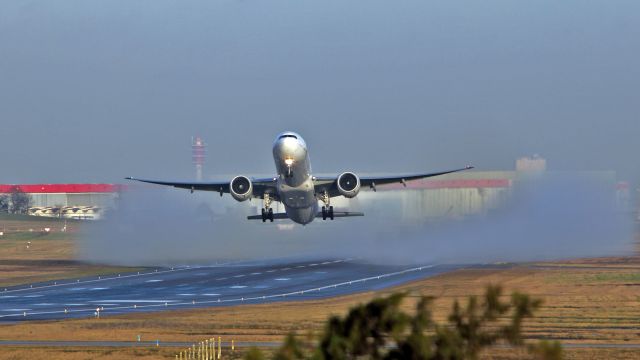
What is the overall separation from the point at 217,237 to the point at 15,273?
74.9 ft

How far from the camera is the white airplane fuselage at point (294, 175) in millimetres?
64188

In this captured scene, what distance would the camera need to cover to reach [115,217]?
10544 cm

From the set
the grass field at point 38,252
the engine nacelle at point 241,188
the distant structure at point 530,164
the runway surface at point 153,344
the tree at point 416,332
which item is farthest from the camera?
the distant structure at point 530,164

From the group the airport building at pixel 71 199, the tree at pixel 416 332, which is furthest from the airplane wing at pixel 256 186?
the airport building at pixel 71 199

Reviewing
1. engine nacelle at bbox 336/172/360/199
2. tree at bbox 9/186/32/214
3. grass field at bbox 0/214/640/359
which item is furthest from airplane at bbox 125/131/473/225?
tree at bbox 9/186/32/214

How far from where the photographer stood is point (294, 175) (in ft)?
216

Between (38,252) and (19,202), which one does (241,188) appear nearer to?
(38,252)

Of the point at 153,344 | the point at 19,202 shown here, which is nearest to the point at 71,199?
the point at 19,202

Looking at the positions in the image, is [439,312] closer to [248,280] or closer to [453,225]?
[248,280]

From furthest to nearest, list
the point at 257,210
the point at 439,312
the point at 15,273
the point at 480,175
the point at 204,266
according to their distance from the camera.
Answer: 1. the point at 480,175
2. the point at 257,210
3. the point at 204,266
4. the point at 15,273
5. the point at 439,312

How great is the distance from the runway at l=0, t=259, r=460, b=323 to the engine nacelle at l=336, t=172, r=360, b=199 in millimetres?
6122

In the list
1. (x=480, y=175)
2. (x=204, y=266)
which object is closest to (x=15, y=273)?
(x=204, y=266)

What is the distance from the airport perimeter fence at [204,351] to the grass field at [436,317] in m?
0.67

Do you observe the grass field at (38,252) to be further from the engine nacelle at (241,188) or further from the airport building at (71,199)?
the engine nacelle at (241,188)
